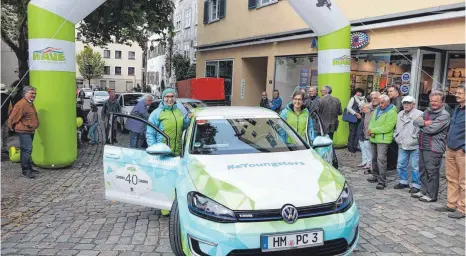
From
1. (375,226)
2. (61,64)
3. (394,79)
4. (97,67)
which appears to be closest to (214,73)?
(394,79)

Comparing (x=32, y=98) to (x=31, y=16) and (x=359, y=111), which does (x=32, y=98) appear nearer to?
(x=31, y=16)

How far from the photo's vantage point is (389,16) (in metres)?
10.8

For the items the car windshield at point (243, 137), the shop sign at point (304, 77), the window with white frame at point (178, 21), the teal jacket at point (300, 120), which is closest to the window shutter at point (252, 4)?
the shop sign at point (304, 77)

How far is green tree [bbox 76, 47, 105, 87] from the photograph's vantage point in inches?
2410

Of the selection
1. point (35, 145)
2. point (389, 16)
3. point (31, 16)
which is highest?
point (389, 16)

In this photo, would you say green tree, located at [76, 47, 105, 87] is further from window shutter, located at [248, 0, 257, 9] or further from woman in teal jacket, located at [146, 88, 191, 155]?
woman in teal jacket, located at [146, 88, 191, 155]

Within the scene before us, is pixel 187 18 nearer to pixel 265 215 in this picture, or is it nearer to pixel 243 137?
pixel 243 137

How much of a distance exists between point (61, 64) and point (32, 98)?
0.94 meters

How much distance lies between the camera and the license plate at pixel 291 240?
3.10m

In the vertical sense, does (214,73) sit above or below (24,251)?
above

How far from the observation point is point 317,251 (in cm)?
321

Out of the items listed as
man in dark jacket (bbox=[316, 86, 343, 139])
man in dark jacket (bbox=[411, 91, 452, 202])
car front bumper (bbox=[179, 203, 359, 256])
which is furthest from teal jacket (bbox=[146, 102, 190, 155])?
man in dark jacket (bbox=[316, 86, 343, 139])

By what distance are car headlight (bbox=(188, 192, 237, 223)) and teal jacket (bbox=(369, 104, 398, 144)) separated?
4.56 m

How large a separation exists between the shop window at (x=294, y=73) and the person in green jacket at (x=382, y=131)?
7.89 m
